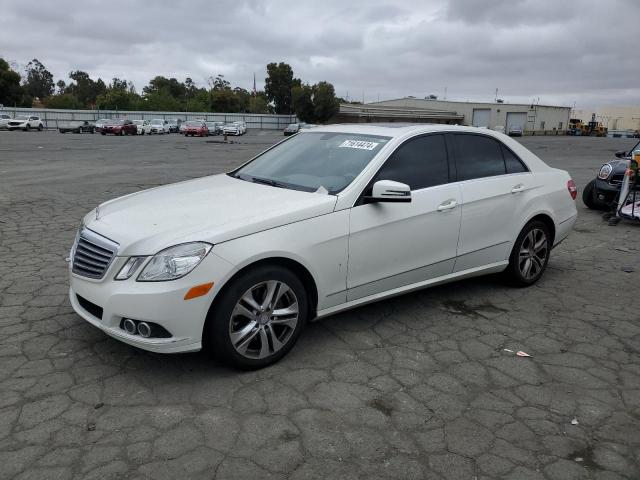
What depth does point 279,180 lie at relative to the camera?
4324 millimetres

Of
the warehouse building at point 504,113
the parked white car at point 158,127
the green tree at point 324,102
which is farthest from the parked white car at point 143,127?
the warehouse building at point 504,113

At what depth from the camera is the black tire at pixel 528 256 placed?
16.7 feet

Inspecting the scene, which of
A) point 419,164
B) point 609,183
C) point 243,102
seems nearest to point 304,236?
point 419,164

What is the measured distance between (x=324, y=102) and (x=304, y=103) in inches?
137

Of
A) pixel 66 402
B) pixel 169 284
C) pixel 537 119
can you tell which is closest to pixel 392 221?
pixel 169 284

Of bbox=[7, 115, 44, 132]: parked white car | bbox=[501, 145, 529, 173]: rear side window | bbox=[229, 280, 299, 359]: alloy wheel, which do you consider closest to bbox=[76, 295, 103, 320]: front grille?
bbox=[229, 280, 299, 359]: alloy wheel

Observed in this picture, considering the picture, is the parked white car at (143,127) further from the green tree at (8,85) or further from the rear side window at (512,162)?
the rear side window at (512,162)

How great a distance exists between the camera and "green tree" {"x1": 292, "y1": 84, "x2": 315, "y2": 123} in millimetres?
81825

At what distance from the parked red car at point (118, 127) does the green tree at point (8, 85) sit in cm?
3794

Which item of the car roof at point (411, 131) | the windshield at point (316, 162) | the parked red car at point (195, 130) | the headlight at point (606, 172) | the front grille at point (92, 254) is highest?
the car roof at point (411, 131)

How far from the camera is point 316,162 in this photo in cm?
439

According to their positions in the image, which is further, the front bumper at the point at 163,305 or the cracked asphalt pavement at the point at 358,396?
the front bumper at the point at 163,305

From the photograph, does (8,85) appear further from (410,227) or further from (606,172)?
(410,227)

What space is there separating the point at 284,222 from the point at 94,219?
1.42 m
